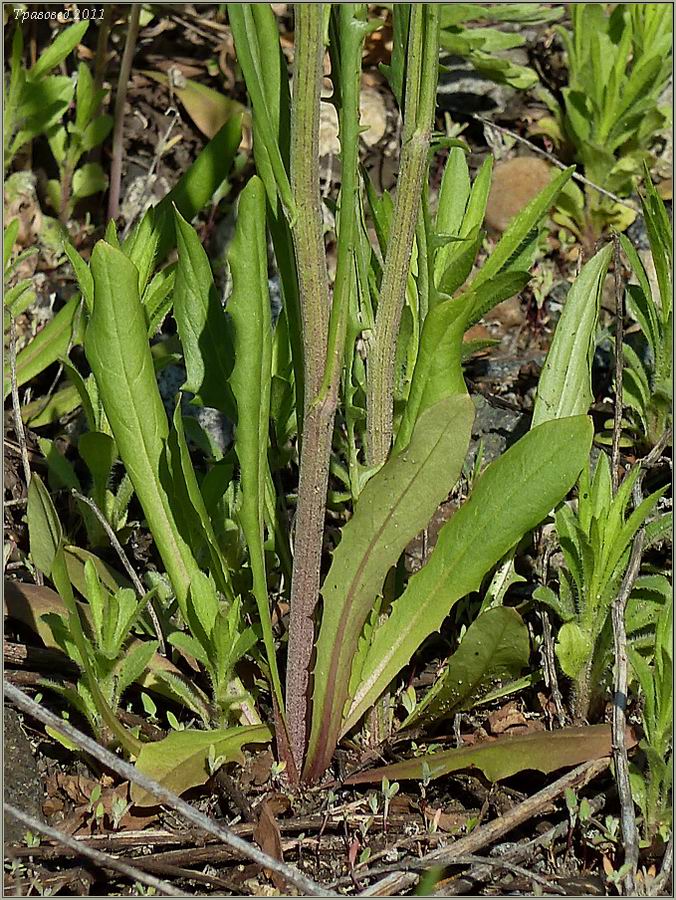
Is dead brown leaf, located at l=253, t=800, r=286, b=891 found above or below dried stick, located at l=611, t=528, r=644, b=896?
below

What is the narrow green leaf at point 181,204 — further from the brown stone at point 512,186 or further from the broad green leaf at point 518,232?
the brown stone at point 512,186

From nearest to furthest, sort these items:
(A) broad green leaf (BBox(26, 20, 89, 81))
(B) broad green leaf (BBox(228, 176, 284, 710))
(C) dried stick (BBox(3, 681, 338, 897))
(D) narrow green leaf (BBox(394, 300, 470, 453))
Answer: (C) dried stick (BBox(3, 681, 338, 897)) → (B) broad green leaf (BBox(228, 176, 284, 710)) → (D) narrow green leaf (BBox(394, 300, 470, 453)) → (A) broad green leaf (BBox(26, 20, 89, 81))

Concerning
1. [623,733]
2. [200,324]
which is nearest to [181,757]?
[623,733]

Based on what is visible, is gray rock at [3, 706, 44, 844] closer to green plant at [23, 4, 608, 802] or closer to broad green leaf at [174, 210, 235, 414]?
green plant at [23, 4, 608, 802]

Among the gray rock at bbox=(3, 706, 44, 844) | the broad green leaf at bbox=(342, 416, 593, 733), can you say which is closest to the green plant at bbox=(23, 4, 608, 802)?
the broad green leaf at bbox=(342, 416, 593, 733)

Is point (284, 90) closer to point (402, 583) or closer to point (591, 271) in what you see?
point (591, 271)

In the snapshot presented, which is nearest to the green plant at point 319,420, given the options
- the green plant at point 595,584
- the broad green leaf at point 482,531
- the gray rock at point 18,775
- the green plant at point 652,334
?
the broad green leaf at point 482,531

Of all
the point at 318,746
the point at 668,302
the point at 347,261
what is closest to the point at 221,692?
the point at 318,746

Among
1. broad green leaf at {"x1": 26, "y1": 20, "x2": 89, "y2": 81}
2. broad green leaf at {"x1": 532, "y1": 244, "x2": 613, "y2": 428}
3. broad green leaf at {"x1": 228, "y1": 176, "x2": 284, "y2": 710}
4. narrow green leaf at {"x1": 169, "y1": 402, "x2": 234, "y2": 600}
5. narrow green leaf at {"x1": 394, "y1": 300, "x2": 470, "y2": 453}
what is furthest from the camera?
broad green leaf at {"x1": 26, "y1": 20, "x2": 89, "y2": 81}

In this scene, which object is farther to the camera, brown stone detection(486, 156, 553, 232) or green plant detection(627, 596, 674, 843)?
brown stone detection(486, 156, 553, 232)
